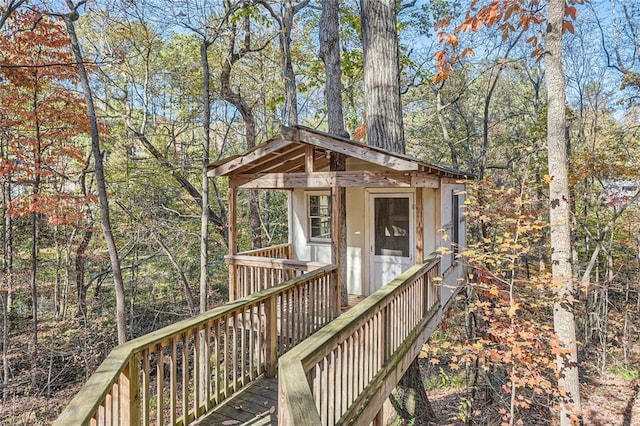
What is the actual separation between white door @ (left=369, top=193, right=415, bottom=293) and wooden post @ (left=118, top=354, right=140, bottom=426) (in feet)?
17.7

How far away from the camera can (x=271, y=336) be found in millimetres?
4359

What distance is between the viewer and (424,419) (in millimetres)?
7309

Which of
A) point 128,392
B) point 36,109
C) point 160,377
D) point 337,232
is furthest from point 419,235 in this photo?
point 36,109

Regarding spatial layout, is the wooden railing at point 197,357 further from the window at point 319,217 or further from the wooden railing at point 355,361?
the window at point 319,217

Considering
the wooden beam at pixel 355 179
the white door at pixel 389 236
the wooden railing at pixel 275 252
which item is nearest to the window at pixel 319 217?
the wooden railing at pixel 275 252

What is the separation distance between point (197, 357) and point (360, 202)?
16.5 feet

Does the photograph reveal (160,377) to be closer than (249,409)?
Yes

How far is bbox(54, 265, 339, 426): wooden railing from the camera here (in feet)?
7.77

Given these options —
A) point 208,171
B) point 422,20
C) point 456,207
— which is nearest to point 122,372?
point 208,171

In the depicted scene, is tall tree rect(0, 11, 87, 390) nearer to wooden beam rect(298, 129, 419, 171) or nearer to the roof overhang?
the roof overhang

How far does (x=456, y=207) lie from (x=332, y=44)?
15.0 feet

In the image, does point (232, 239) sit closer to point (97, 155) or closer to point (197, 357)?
point (197, 357)

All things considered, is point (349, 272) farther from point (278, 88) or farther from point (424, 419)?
point (278, 88)

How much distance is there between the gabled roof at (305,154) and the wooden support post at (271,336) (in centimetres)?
224
